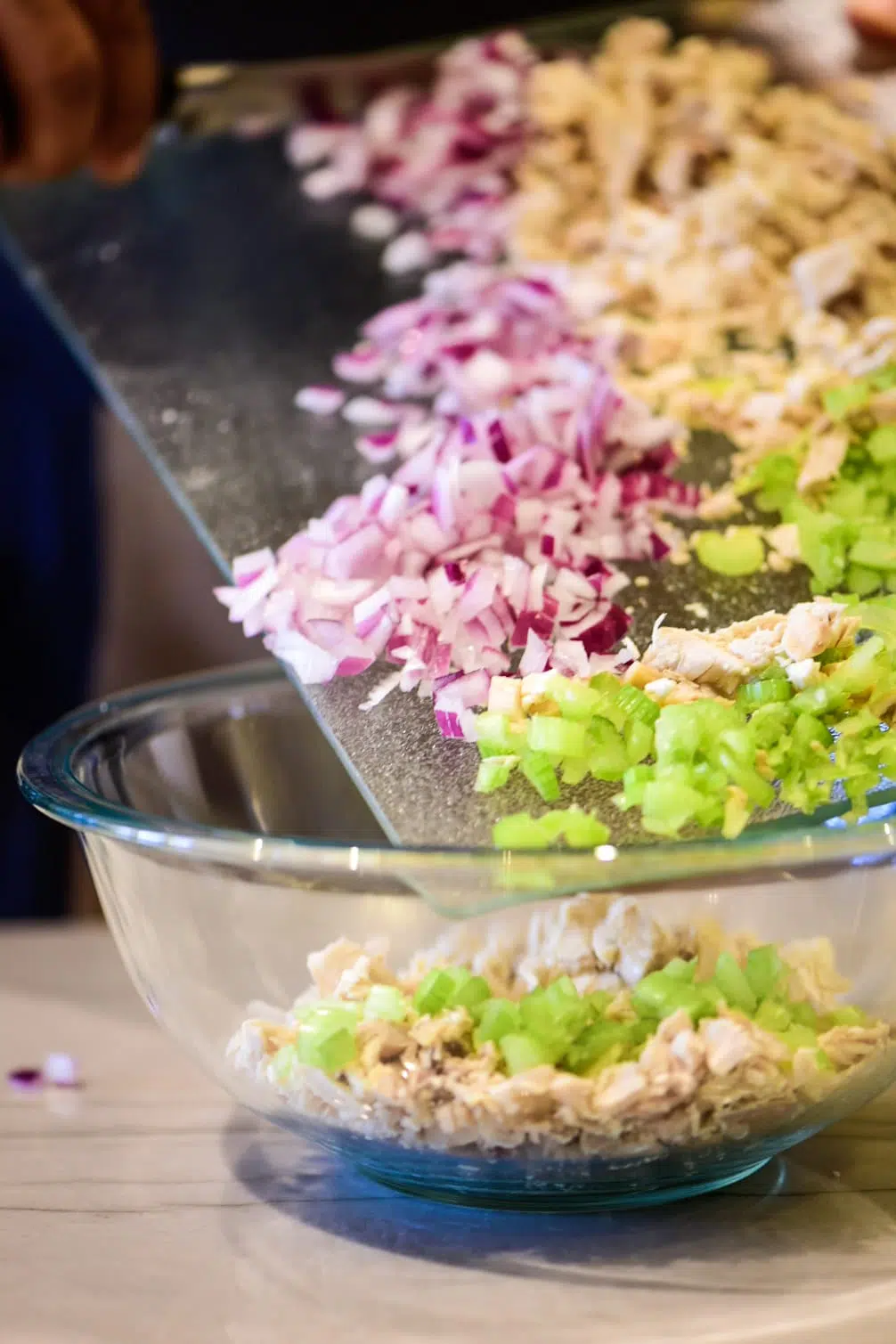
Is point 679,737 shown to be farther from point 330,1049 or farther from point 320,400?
point 320,400

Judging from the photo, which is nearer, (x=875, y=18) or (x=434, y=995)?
(x=434, y=995)

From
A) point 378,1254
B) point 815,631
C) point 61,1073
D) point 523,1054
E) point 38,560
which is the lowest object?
point 38,560

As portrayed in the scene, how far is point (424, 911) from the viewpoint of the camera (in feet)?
2.13

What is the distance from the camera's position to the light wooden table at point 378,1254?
59cm

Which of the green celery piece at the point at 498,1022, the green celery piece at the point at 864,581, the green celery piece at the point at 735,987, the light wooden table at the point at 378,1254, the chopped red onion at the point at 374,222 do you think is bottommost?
the light wooden table at the point at 378,1254

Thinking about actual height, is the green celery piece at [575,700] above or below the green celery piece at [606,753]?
above

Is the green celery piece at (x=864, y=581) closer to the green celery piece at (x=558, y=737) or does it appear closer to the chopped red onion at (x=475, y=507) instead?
the chopped red onion at (x=475, y=507)

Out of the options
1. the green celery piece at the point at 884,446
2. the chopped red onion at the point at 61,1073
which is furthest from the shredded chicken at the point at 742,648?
the chopped red onion at the point at 61,1073

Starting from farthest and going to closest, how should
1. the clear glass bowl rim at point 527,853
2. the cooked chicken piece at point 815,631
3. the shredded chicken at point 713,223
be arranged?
1. the shredded chicken at point 713,223
2. the cooked chicken piece at point 815,631
3. the clear glass bowl rim at point 527,853

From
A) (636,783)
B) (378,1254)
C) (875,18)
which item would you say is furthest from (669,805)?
(875,18)

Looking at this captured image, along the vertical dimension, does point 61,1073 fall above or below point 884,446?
below

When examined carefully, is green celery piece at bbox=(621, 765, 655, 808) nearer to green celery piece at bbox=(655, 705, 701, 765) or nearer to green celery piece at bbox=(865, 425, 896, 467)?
green celery piece at bbox=(655, 705, 701, 765)

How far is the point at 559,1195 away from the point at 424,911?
0.13m

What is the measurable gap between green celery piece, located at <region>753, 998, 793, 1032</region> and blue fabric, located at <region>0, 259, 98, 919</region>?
45.8 inches
